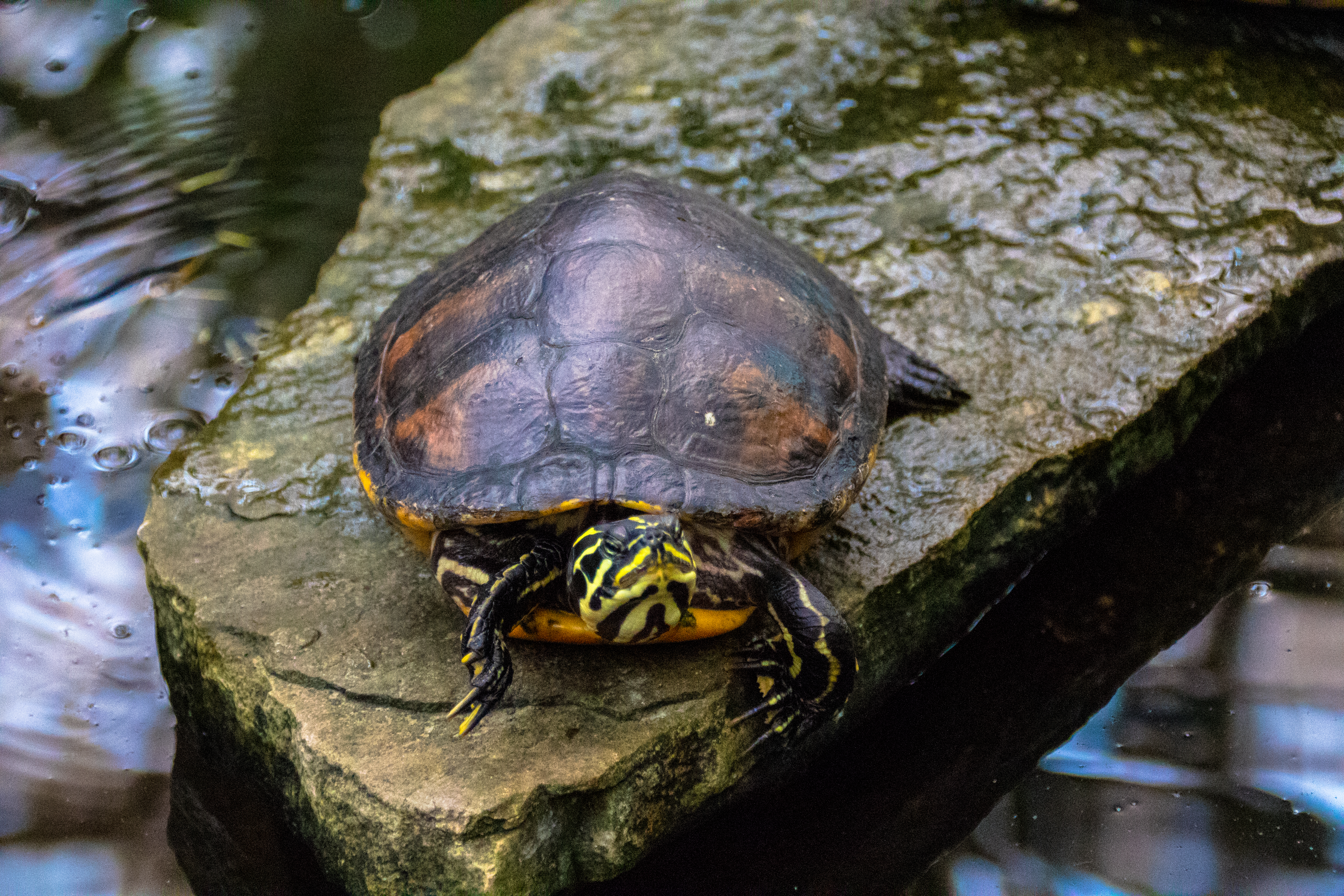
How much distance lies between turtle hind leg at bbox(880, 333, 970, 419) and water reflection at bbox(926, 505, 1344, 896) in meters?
0.95

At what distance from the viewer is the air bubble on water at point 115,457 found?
354 cm

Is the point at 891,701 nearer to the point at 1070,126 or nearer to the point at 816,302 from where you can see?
the point at 816,302

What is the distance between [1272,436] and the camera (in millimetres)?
3674

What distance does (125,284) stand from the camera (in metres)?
4.30

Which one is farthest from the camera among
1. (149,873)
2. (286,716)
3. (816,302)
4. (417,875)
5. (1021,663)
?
(1021,663)

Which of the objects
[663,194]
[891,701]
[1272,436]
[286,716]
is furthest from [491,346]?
[1272,436]

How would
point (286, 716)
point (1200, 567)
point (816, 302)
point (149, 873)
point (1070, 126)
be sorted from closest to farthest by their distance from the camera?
point (286, 716)
point (149, 873)
point (816, 302)
point (1200, 567)
point (1070, 126)

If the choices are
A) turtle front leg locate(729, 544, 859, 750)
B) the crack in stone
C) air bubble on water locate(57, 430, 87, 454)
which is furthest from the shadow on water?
turtle front leg locate(729, 544, 859, 750)

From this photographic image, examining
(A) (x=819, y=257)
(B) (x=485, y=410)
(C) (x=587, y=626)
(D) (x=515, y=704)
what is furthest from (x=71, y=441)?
(A) (x=819, y=257)

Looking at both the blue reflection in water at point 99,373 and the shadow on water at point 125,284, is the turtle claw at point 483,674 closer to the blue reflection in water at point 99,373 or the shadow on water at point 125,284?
the shadow on water at point 125,284

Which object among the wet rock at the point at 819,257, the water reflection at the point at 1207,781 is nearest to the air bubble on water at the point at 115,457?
the wet rock at the point at 819,257

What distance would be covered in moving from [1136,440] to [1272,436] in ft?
2.21

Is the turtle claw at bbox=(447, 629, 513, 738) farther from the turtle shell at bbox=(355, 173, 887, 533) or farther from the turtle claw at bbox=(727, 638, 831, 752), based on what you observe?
the turtle claw at bbox=(727, 638, 831, 752)

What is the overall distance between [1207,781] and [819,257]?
2.04 m
